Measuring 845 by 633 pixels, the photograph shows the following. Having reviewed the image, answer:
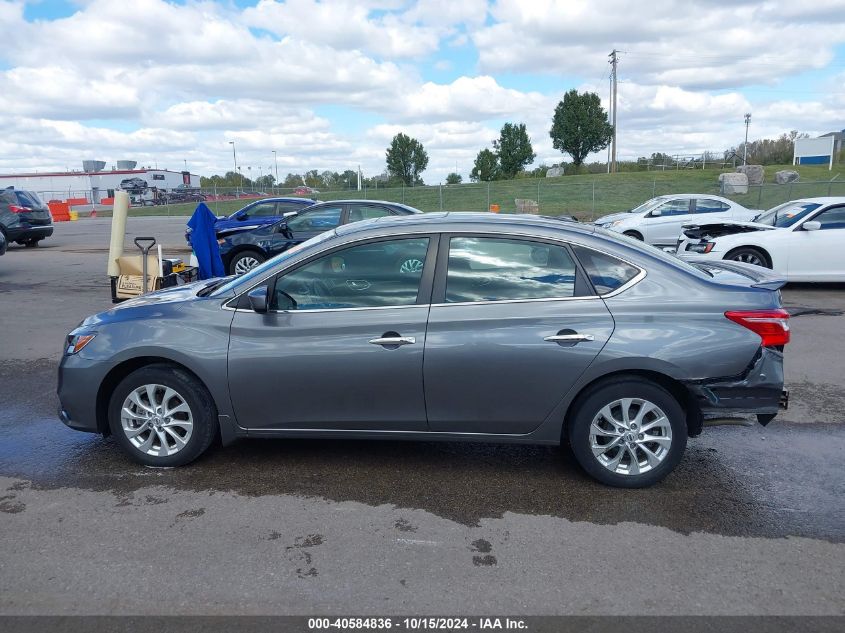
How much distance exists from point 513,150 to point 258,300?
69741 millimetres

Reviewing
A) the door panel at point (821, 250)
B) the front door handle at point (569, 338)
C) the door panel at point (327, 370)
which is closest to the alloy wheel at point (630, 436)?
the front door handle at point (569, 338)

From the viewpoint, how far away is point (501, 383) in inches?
174

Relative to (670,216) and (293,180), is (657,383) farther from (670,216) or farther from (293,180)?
(293,180)

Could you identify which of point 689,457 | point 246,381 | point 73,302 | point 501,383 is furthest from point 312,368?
point 73,302

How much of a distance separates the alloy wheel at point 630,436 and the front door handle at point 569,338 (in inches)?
17.2

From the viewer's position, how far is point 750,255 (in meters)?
12.0

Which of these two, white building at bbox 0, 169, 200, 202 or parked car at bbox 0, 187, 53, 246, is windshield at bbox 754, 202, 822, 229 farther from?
white building at bbox 0, 169, 200, 202

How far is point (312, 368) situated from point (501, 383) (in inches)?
46.3

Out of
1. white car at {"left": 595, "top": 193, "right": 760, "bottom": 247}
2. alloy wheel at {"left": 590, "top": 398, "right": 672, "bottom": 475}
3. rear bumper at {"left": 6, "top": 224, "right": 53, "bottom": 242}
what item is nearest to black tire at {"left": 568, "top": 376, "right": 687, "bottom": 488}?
alloy wheel at {"left": 590, "top": 398, "right": 672, "bottom": 475}

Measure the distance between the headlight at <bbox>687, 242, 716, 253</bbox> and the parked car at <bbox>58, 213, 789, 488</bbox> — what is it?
25.3 ft

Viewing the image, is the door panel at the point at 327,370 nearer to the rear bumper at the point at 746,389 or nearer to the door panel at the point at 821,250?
the rear bumper at the point at 746,389

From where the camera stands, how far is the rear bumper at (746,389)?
4.38 m
